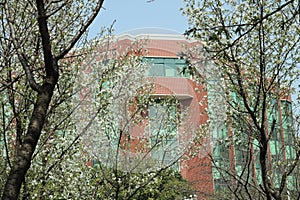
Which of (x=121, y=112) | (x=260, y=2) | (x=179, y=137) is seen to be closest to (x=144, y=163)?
(x=121, y=112)

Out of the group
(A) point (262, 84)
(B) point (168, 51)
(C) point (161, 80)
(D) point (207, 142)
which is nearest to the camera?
(A) point (262, 84)

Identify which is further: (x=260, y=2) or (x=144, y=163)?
(x=144, y=163)

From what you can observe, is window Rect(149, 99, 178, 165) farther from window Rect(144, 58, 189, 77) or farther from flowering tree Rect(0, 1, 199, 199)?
window Rect(144, 58, 189, 77)

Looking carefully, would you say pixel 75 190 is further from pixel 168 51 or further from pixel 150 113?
pixel 168 51

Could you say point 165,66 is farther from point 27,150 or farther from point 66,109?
point 27,150

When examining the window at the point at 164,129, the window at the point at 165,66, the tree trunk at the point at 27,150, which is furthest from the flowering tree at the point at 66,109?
the window at the point at 165,66

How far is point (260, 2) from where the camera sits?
286 inches

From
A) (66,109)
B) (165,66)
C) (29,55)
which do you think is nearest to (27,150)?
(29,55)

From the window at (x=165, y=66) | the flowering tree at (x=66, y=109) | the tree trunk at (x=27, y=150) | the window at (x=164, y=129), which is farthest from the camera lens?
the window at (x=165, y=66)

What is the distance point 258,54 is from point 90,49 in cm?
305

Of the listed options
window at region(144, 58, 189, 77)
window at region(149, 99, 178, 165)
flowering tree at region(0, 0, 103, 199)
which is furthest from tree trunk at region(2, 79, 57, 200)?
window at region(144, 58, 189, 77)

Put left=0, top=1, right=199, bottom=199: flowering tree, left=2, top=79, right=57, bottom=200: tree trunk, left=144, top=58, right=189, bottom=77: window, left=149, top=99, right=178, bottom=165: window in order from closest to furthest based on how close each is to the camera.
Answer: left=2, top=79, right=57, bottom=200: tree trunk, left=0, top=1, right=199, bottom=199: flowering tree, left=149, top=99, right=178, bottom=165: window, left=144, top=58, right=189, bottom=77: window

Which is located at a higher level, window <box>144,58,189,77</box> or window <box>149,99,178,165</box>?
window <box>144,58,189,77</box>

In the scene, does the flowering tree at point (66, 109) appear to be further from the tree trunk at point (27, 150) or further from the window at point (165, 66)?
the window at point (165, 66)
